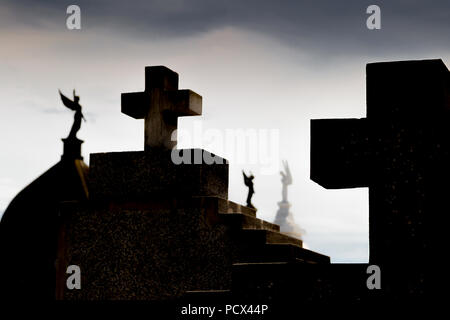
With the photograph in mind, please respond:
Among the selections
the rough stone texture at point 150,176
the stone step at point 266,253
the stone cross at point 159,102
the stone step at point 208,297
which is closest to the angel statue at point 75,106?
the stone cross at point 159,102

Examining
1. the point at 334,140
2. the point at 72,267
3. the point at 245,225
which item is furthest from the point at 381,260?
the point at 72,267

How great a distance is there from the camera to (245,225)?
21.0 ft

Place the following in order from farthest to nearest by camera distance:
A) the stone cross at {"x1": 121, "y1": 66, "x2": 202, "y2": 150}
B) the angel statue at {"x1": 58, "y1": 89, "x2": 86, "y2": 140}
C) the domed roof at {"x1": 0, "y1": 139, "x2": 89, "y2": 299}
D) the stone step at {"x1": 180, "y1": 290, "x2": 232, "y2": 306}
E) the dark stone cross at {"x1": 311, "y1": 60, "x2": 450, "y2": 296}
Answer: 1. the domed roof at {"x1": 0, "y1": 139, "x2": 89, "y2": 299}
2. the angel statue at {"x1": 58, "y1": 89, "x2": 86, "y2": 140}
3. the stone cross at {"x1": 121, "y1": 66, "x2": 202, "y2": 150}
4. the stone step at {"x1": 180, "y1": 290, "x2": 232, "y2": 306}
5. the dark stone cross at {"x1": 311, "y1": 60, "x2": 450, "y2": 296}

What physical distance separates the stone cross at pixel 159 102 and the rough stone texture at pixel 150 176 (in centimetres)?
30

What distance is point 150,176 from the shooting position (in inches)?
261

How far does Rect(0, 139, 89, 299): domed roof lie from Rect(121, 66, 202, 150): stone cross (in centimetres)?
1077

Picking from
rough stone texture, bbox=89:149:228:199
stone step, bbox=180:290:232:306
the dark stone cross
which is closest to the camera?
the dark stone cross

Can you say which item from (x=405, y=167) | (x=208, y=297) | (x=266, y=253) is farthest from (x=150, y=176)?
(x=405, y=167)

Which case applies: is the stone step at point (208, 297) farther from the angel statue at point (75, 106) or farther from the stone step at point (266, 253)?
the angel statue at point (75, 106)

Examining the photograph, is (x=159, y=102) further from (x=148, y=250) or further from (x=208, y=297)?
(x=208, y=297)

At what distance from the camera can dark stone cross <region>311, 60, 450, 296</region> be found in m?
4.08

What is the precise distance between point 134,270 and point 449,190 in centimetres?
313

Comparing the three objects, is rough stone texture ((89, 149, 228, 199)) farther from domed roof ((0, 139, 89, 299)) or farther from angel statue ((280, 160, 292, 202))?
angel statue ((280, 160, 292, 202))

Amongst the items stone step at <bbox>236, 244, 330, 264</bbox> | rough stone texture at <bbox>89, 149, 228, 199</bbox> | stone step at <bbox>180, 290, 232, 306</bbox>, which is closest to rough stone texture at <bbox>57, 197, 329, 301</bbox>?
stone step at <bbox>236, 244, 330, 264</bbox>
